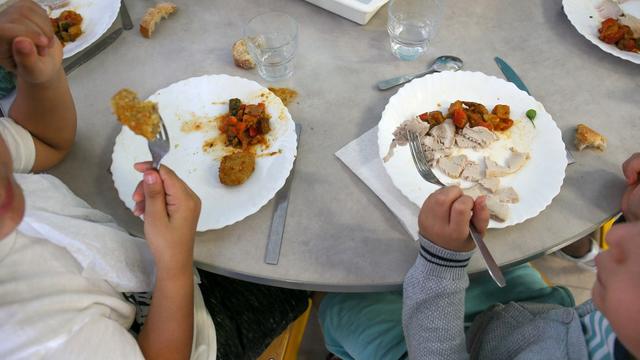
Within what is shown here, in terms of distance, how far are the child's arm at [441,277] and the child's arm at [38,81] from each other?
0.82 m

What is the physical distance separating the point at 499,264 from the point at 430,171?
243mm

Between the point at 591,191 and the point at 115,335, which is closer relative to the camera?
the point at 115,335

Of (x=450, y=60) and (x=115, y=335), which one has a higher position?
(x=450, y=60)

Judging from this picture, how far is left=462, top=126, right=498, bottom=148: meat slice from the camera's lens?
1.06m

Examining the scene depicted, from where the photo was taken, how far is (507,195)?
3.14 feet

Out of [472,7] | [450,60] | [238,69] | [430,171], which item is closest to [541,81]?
[450,60]

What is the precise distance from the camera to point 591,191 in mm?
983

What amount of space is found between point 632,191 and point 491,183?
276 millimetres

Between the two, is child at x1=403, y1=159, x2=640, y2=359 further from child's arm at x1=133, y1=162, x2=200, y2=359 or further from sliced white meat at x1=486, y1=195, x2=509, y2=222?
child's arm at x1=133, y1=162, x2=200, y2=359

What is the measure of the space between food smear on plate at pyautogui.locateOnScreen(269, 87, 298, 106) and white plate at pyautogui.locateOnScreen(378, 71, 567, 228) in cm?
25

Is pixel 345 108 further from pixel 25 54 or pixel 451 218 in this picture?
pixel 25 54

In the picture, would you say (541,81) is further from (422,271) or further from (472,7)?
(422,271)

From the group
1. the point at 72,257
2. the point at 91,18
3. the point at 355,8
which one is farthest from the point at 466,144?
the point at 91,18

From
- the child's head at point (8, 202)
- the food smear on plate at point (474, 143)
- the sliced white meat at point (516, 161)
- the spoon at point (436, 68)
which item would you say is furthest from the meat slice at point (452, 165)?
the child's head at point (8, 202)
